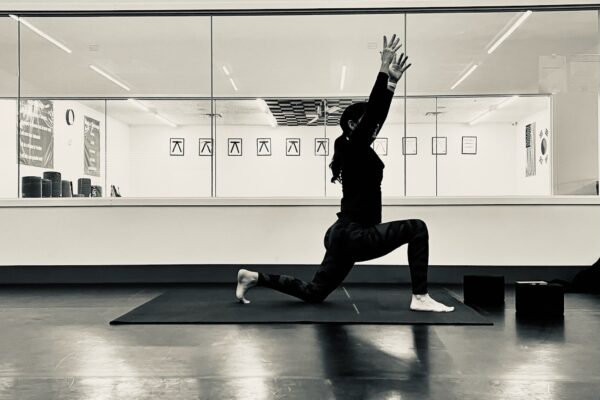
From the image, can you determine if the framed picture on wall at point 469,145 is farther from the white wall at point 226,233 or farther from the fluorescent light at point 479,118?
the white wall at point 226,233

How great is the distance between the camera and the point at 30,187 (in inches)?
192

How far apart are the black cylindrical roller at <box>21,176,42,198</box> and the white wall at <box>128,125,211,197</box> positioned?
0.83 meters

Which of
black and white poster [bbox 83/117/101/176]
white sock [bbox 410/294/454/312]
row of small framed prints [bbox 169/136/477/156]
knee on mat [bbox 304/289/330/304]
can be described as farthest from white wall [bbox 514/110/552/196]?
black and white poster [bbox 83/117/101/176]

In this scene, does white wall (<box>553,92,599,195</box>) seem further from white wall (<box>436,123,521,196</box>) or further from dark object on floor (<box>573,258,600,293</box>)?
white wall (<box>436,123,521,196</box>)

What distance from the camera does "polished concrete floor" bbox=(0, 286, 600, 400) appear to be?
1.70 meters

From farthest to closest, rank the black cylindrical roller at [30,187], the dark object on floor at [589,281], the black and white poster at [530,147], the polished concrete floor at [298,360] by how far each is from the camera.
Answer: the black and white poster at [530,147] → the black cylindrical roller at [30,187] → the dark object on floor at [589,281] → the polished concrete floor at [298,360]

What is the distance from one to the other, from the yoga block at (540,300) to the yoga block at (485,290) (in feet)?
1.35

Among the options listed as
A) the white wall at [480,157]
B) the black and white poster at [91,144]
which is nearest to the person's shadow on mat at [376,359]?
the white wall at [480,157]

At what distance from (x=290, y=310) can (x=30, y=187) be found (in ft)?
9.84

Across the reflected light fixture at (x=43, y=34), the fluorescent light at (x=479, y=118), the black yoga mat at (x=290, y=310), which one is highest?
the reflected light fixture at (x=43, y=34)

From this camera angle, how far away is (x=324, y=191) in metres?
6.90

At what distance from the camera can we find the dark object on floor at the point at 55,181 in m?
5.04

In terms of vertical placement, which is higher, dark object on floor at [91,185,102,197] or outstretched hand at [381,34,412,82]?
outstretched hand at [381,34,412,82]

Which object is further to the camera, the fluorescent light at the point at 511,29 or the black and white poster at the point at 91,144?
the black and white poster at the point at 91,144
